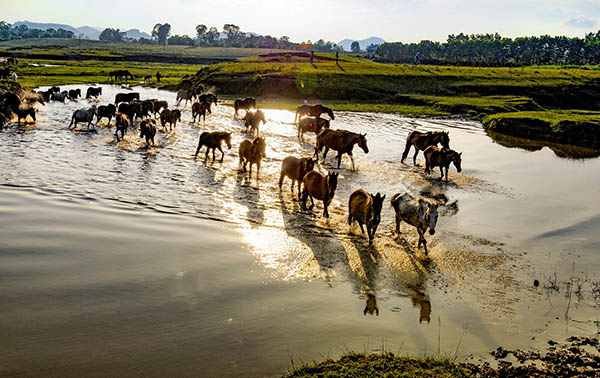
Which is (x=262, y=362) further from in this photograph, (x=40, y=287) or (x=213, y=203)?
(x=213, y=203)

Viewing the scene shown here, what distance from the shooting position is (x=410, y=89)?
5700cm

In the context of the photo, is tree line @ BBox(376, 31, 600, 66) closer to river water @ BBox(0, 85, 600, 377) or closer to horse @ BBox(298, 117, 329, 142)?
horse @ BBox(298, 117, 329, 142)

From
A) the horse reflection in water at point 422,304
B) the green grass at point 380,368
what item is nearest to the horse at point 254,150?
the horse reflection in water at point 422,304

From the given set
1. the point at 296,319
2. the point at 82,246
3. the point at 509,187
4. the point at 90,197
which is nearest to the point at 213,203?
the point at 90,197

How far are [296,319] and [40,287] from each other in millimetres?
4985

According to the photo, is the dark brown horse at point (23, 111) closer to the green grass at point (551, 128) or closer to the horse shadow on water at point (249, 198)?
the horse shadow on water at point (249, 198)

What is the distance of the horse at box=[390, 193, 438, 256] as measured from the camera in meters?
12.3

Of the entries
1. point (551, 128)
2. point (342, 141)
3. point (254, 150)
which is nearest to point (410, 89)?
point (551, 128)

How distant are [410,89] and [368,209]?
156 ft

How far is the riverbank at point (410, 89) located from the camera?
4678 centimetres

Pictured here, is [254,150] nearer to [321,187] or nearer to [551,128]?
[321,187]

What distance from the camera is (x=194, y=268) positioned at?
10.5 metres

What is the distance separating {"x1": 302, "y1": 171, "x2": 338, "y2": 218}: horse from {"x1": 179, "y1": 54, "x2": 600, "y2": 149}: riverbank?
96.5 feet

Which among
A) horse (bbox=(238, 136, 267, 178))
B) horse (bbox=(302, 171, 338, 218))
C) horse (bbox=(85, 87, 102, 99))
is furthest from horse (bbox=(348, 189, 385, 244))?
horse (bbox=(85, 87, 102, 99))
